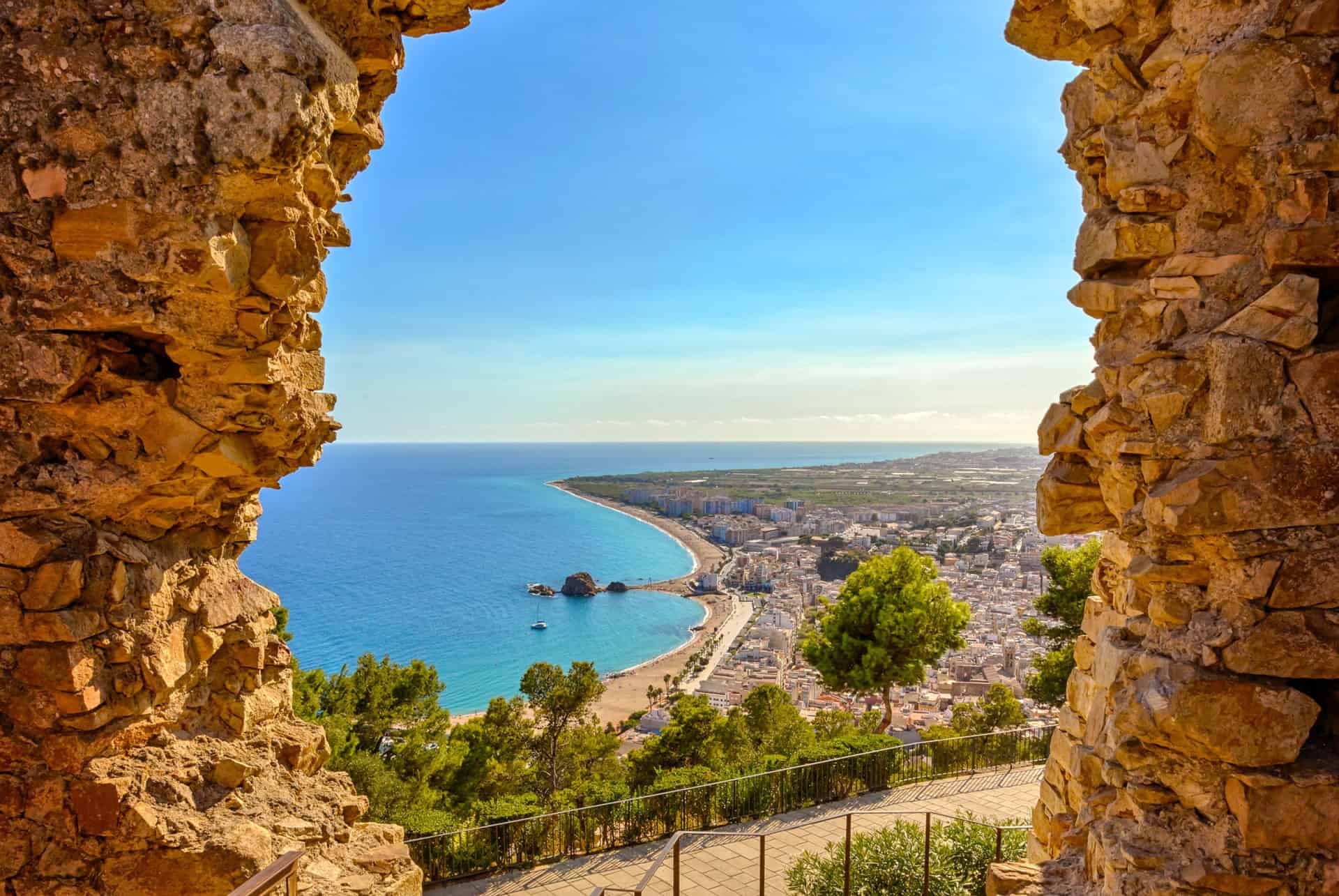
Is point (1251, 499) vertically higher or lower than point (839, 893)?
higher

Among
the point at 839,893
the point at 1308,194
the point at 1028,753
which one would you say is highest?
the point at 1308,194

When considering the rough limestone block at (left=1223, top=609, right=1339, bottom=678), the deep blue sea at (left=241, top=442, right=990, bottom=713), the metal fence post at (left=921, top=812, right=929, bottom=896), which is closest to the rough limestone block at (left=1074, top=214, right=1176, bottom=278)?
the rough limestone block at (left=1223, top=609, right=1339, bottom=678)

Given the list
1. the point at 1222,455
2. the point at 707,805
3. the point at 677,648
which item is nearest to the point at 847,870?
the point at 707,805

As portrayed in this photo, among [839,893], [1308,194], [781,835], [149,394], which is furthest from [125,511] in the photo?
[781,835]

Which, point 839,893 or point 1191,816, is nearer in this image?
point 1191,816

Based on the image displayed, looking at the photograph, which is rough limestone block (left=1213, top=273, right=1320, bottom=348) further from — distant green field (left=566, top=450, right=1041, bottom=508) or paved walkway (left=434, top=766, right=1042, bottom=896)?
distant green field (left=566, top=450, right=1041, bottom=508)

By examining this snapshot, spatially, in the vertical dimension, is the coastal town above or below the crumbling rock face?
below

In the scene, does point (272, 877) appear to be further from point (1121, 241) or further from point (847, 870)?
point (847, 870)

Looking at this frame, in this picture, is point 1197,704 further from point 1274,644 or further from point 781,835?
point 781,835
